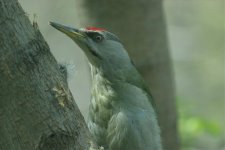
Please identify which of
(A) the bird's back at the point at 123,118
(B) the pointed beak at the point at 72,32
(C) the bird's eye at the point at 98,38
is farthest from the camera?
(C) the bird's eye at the point at 98,38

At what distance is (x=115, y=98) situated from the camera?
455 cm

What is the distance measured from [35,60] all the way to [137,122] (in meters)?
1.95

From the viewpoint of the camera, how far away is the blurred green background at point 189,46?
10438 millimetres

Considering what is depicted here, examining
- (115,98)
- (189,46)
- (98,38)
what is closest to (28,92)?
(115,98)

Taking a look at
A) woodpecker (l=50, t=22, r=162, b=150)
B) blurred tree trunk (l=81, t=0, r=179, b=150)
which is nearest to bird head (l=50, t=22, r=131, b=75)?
woodpecker (l=50, t=22, r=162, b=150)

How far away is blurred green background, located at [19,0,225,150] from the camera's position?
10438 millimetres

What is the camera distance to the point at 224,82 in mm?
11898

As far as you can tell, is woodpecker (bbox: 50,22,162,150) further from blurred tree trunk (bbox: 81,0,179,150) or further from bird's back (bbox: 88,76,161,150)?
blurred tree trunk (bbox: 81,0,179,150)

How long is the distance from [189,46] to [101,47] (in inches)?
262

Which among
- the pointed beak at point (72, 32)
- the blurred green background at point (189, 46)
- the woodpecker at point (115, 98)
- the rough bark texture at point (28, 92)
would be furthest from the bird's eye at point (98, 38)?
the blurred green background at point (189, 46)

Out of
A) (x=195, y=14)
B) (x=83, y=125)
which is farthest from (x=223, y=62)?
(x=83, y=125)

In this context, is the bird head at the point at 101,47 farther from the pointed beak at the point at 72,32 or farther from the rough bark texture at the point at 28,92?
the rough bark texture at the point at 28,92

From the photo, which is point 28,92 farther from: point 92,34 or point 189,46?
point 189,46

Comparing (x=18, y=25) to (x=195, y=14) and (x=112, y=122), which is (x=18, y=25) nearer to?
(x=112, y=122)
